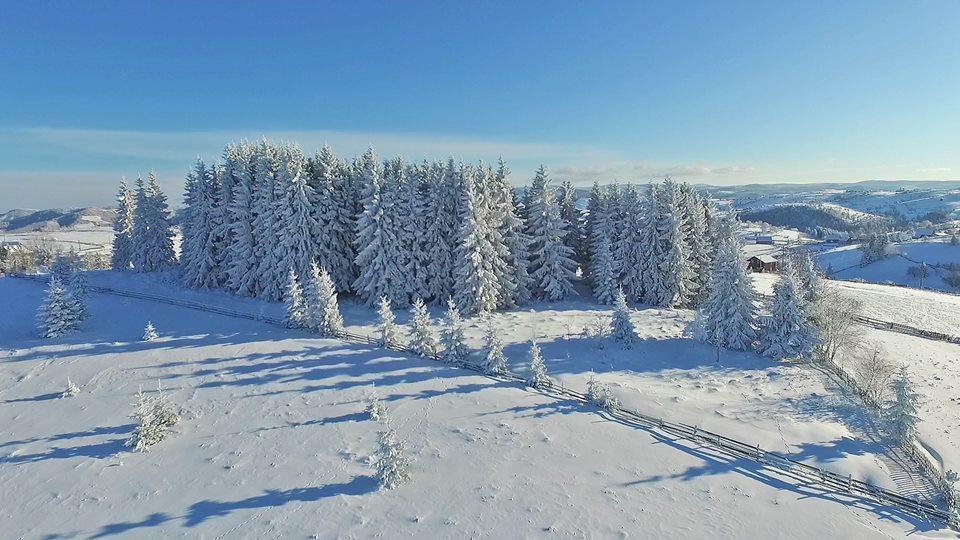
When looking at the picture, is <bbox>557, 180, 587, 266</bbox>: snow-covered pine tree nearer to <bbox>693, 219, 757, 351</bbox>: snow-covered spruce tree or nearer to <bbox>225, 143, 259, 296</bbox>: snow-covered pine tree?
<bbox>693, 219, 757, 351</bbox>: snow-covered spruce tree

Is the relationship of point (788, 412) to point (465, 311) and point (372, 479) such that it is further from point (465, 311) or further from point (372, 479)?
point (465, 311)

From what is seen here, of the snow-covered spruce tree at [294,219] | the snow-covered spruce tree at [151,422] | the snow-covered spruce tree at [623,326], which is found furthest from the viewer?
the snow-covered spruce tree at [294,219]

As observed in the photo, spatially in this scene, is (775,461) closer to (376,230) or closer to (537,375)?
(537,375)

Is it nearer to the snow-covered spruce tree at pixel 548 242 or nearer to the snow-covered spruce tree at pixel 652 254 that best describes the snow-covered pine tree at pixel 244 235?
the snow-covered spruce tree at pixel 548 242

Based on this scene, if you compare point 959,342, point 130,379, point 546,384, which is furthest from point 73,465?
point 959,342

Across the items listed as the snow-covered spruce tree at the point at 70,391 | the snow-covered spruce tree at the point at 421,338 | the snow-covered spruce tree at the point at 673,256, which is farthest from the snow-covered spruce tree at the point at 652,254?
the snow-covered spruce tree at the point at 70,391

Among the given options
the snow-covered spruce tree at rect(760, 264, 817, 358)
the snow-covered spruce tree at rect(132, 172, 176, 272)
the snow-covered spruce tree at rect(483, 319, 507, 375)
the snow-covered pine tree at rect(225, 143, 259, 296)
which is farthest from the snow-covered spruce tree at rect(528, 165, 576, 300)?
the snow-covered spruce tree at rect(132, 172, 176, 272)
